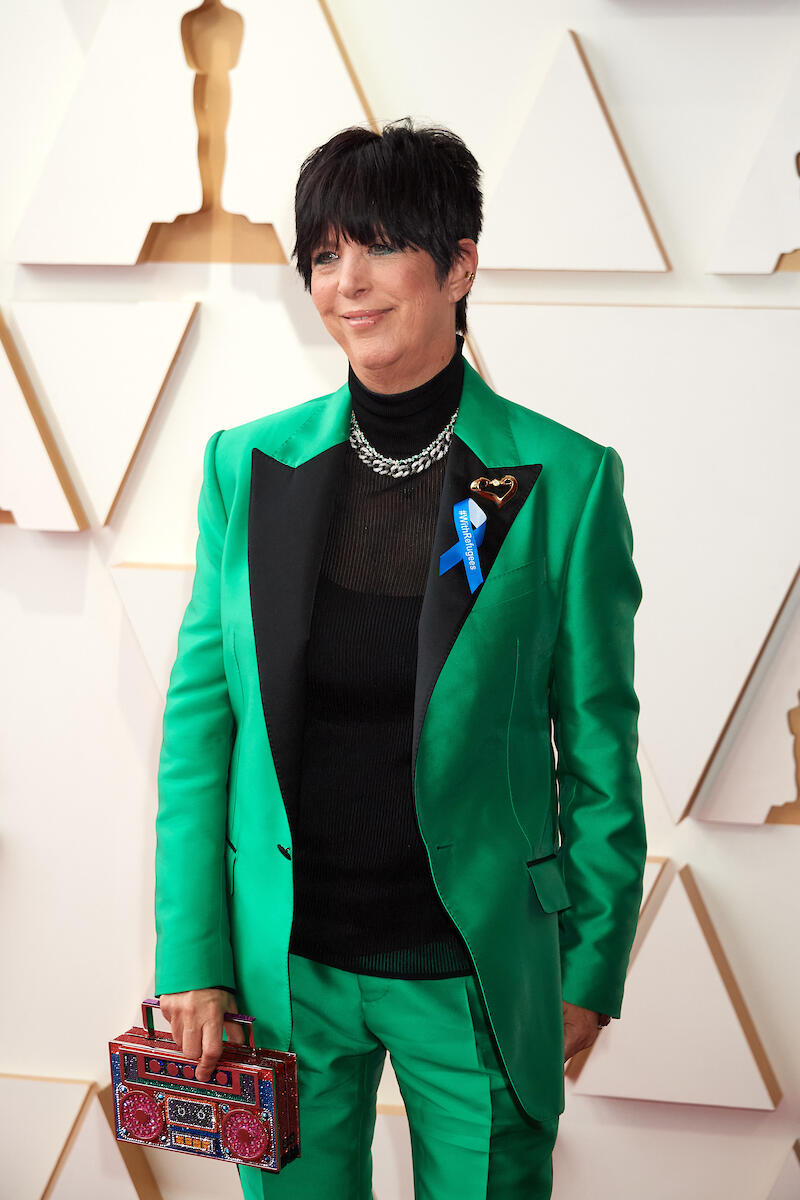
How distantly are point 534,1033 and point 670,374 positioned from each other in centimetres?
113

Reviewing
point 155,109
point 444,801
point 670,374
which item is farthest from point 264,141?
point 444,801

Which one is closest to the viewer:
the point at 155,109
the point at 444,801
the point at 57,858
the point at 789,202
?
the point at 444,801

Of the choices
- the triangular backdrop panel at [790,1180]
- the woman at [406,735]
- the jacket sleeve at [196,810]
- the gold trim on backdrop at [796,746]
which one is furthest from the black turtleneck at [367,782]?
the triangular backdrop panel at [790,1180]

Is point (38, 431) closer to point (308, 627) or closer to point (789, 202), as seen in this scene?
point (308, 627)

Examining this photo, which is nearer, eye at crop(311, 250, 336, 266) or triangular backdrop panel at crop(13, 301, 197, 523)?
eye at crop(311, 250, 336, 266)

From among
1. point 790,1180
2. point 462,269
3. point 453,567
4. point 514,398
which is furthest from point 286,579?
point 790,1180

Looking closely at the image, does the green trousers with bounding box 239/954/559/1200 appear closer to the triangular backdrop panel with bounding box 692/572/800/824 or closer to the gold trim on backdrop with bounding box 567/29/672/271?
the triangular backdrop panel with bounding box 692/572/800/824

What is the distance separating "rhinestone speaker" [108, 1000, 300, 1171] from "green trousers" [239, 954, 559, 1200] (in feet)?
0.19

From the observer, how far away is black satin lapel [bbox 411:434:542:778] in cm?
111

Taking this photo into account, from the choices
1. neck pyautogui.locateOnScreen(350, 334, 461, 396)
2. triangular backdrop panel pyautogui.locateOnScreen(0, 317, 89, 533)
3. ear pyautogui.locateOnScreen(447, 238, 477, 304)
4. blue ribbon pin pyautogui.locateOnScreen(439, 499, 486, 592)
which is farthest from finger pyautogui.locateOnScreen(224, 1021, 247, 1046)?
triangular backdrop panel pyautogui.locateOnScreen(0, 317, 89, 533)

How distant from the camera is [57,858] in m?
2.23

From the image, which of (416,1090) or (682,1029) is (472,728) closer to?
(416,1090)

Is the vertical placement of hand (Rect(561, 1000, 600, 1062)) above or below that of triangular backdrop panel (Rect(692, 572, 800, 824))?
below

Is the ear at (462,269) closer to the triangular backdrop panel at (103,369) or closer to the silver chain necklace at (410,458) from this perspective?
the silver chain necklace at (410,458)
